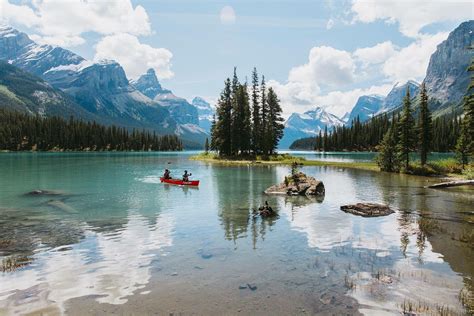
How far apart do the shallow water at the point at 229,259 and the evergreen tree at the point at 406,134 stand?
133 feet

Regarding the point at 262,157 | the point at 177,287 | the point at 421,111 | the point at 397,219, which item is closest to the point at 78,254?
the point at 177,287

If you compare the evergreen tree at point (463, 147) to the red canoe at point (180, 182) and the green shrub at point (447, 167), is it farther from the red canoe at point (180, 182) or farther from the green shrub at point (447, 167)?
the red canoe at point (180, 182)

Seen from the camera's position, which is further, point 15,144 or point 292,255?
point 15,144

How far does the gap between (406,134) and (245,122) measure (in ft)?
144

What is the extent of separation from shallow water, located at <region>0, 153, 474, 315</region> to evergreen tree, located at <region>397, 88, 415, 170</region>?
133 feet

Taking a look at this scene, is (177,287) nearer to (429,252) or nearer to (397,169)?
(429,252)

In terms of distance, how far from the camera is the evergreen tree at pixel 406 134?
234 ft

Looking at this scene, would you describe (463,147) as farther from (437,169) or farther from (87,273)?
(87,273)

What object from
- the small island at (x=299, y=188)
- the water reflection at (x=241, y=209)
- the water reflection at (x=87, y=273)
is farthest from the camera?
the small island at (x=299, y=188)

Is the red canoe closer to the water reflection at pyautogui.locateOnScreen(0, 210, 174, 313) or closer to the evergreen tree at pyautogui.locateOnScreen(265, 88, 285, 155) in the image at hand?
the water reflection at pyautogui.locateOnScreen(0, 210, 174, 313)

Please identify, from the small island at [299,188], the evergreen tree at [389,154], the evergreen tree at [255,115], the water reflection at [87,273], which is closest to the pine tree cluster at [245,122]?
the evergreen tree at [255,115]

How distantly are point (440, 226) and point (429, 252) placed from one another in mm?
7180

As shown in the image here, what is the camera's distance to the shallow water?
1245cm

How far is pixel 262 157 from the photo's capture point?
10312 centimetres
